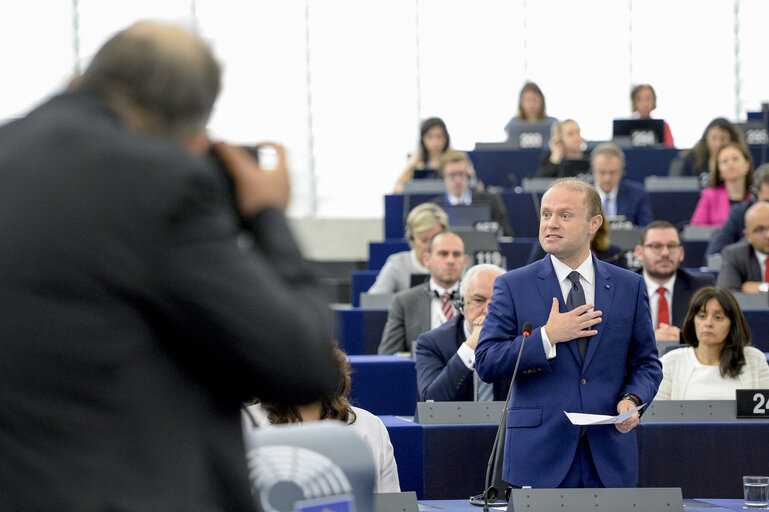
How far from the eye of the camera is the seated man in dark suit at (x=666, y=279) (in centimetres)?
588

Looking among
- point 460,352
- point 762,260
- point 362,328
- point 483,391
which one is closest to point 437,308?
point 362,328

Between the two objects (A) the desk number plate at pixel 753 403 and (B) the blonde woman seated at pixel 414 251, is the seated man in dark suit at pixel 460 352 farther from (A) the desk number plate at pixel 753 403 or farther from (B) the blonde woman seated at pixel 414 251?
(B) the blonde woman seated at pixel 414 251

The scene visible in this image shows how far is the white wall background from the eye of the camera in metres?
11.2

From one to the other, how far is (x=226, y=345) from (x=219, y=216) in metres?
0.12

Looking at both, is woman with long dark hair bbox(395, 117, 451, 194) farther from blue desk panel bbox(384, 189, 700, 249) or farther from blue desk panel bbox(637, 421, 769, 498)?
blue desk panel bbox(637, 421, 769, 498)

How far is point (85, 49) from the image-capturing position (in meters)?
11.1

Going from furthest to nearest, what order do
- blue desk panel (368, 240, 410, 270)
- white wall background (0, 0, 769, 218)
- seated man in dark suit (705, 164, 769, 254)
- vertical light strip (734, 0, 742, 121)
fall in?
vertical light strip (734, 0, 742, 121), white wall background (0, 0, 769, 218), blue desk panel (368, 240, 410, 270), seated man in dark suit (705, 164, 769, 254)

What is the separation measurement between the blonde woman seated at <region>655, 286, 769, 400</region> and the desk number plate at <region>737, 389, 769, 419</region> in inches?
22.5

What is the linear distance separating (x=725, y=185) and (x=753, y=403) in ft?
14.1

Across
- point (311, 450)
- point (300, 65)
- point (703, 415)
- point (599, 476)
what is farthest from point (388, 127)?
point (311, 450)

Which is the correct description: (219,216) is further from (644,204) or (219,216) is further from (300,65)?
(300,65)

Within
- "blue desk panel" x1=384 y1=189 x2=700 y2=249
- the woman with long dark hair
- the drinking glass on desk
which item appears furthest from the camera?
the woman with long dark hair

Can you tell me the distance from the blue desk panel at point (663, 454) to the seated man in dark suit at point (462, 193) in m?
4.21

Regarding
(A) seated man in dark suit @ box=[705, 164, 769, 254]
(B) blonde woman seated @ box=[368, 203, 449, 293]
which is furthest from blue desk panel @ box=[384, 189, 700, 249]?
(B) blonde woman seated @ box=[368, 203, 449, 293]
